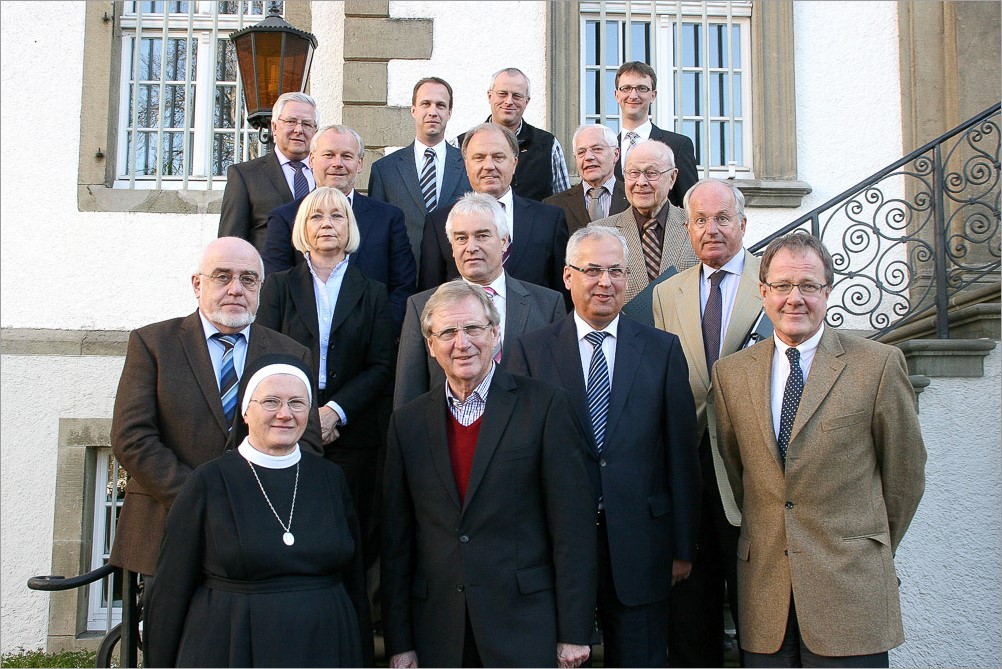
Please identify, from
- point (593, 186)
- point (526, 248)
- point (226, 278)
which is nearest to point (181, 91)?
point (593, 186)

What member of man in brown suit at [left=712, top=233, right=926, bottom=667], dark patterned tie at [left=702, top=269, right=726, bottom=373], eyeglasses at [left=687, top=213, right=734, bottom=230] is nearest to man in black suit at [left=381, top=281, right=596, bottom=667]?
man in brown suit at [left=712, top=233, right=926, bottom=667]

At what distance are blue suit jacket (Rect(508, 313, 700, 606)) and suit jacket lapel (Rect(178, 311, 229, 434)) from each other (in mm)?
1076

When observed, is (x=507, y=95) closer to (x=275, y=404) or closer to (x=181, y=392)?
(x=181, y=392)

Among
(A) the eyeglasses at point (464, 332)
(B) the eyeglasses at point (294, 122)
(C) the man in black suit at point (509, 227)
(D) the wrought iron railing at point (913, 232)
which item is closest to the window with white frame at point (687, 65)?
(D) the wrought iron railing at point (913, 232)

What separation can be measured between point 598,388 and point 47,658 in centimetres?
544

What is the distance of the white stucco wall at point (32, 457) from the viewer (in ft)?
24.6

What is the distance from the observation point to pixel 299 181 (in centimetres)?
546

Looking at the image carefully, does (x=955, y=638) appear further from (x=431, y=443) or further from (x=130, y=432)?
(x=130, y=432)

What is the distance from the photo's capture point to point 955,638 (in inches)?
226

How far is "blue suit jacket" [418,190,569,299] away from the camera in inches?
189

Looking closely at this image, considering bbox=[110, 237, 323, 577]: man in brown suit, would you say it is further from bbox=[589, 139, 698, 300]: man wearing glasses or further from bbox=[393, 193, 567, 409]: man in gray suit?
bbox=[589, 139, 698, 300]: man wearing glasses

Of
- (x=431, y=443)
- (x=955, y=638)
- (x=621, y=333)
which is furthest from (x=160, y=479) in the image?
(x=955, y=638)

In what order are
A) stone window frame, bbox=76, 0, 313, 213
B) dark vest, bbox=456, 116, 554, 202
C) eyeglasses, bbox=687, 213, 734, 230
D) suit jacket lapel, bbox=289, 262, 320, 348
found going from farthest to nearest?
stone window frame, bbox=76, 0, 313, 213
dark vest, bbox=456, 116, 554, 202
suit jacket lapel, bbox=289, 262, 320, 348
eyeglasses, bbox=687, 213, 734, 230

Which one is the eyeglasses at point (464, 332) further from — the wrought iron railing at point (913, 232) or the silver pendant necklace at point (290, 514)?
the wrought iron railing at point (913, 232)
